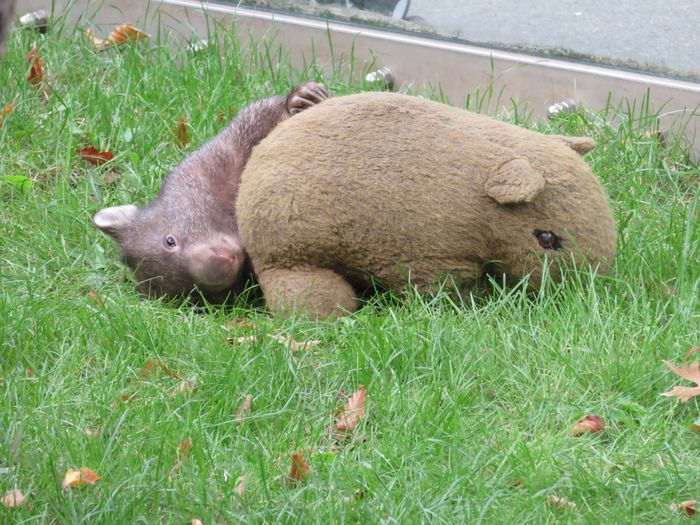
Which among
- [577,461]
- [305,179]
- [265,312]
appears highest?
[305,179]

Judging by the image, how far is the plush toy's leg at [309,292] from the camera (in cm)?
401

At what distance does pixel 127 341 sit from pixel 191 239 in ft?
2.23

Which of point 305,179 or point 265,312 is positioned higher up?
point 305,179

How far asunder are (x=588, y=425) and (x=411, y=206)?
41.2 inches

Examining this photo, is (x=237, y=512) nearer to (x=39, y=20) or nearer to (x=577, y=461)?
(x=577, y=461)

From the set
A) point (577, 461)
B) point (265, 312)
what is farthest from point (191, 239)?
point (577, 461)

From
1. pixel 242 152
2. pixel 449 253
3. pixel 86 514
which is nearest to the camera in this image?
pixel 86 514

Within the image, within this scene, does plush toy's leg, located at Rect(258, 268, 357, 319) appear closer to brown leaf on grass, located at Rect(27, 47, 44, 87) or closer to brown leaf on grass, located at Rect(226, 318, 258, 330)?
brown leaf on grass, located at Rect(226, 318, 258, 330)

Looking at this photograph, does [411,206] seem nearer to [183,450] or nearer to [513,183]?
[513,183]

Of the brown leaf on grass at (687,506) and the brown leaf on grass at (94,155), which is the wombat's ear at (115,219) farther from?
the brown leaf on grass at (687,506)

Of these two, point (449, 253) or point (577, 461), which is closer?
point (577, 461)

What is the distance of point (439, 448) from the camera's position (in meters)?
3.14

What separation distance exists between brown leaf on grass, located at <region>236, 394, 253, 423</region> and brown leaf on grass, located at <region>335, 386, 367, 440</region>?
0.30 m

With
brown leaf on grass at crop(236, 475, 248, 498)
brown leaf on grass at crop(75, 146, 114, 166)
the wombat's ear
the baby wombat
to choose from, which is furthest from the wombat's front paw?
brown leaf on grass at crop(236, 475, 248, 498)
